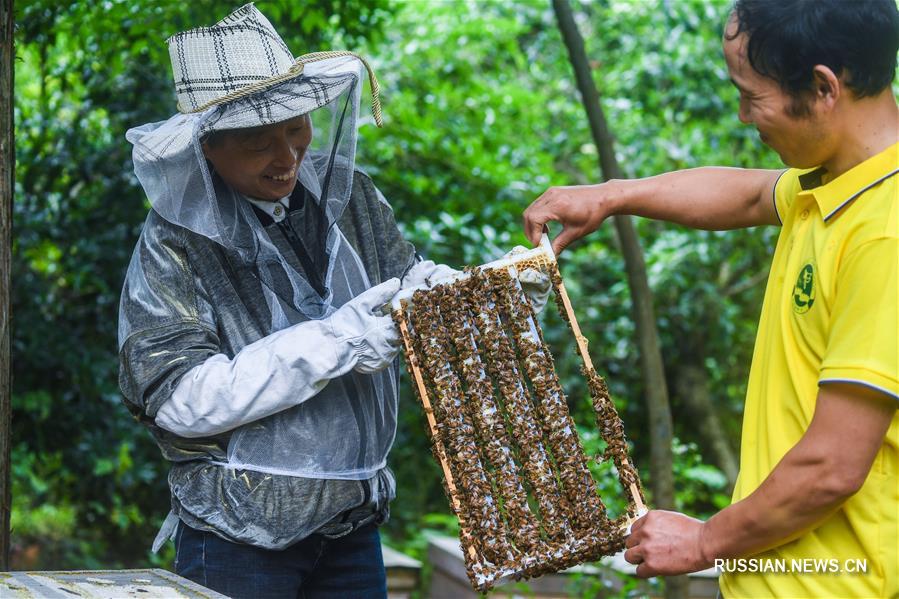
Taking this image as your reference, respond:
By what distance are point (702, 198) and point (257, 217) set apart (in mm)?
1051

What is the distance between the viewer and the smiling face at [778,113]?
1.62 metres

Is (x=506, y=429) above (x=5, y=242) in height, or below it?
below

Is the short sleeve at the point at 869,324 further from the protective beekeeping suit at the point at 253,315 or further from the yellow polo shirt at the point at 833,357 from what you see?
the protective beekeeping suit at the point at 253,315

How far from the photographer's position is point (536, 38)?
25.5 feet

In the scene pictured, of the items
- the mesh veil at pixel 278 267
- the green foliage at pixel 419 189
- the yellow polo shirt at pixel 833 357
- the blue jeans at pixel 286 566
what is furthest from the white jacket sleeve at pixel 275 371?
the green foliage at pixel 419 189

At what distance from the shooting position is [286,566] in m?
2.21

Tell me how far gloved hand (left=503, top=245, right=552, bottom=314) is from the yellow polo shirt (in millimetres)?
547

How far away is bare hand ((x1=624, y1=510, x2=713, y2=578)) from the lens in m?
1.74

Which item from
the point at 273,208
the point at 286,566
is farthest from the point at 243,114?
the point at 286,566

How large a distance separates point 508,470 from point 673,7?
13.2 feet

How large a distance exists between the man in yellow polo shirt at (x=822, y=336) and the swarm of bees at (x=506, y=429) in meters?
0.28

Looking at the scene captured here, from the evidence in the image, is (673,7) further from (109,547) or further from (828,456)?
(109,547)

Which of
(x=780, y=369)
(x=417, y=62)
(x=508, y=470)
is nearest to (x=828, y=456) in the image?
(x=780, y=369)

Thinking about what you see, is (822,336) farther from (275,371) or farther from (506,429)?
(275,371)
